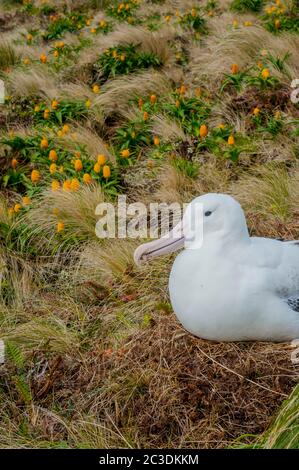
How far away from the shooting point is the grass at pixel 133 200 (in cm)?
266

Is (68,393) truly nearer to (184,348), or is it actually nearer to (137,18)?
(184,348)

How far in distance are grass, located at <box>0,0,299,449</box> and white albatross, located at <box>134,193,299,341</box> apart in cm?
20

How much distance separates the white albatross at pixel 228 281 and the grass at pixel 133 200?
0.20 m

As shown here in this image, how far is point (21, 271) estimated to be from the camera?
3.88m

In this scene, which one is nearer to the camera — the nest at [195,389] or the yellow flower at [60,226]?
the nest at [195,389]

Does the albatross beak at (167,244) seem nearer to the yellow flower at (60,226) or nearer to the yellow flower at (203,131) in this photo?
the yellow flower at (60,226)

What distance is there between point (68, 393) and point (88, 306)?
2.35 feet

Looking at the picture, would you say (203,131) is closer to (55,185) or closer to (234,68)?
(234,68)

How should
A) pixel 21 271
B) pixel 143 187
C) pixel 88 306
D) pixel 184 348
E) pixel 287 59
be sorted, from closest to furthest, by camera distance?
1. pixel 184 348
2. pixel 88 306
3. pixel 21 271
4. pixel 143 187
5. pixel 287 59

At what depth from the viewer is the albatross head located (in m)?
2.59

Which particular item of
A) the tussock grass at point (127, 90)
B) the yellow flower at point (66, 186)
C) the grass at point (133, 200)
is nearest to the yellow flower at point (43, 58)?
the grass at point (133, 200)

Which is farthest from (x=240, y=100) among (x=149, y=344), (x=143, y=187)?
(x=149, y=344)

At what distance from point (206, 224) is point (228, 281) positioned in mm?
256

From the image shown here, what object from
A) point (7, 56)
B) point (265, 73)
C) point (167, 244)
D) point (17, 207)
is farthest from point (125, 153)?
point (7, 56)
